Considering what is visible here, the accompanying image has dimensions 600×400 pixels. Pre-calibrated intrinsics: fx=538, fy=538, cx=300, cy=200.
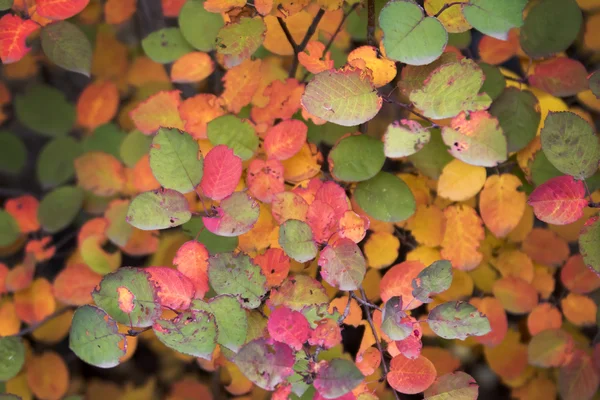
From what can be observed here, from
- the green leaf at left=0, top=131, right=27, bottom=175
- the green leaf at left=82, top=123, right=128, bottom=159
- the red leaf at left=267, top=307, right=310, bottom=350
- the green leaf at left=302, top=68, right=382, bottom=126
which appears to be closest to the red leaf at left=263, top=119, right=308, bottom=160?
the green leaf at left=302, top=68, right=382, bottom=126

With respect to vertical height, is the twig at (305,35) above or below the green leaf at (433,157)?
above

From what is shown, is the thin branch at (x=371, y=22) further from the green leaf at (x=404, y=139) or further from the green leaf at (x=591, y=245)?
the green leaf at (x=591, y=245)

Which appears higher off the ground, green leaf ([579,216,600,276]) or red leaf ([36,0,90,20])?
red leaf ([36,0,90,20])

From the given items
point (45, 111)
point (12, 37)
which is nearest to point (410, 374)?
point (12, 37)

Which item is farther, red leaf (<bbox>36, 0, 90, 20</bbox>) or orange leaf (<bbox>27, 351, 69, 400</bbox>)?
orange leaf (<bbox>27, 351, 69, 400</bbox>)

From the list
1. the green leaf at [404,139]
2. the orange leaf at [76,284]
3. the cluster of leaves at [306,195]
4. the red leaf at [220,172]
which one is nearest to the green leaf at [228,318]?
the cluster of leaves at [306,195]

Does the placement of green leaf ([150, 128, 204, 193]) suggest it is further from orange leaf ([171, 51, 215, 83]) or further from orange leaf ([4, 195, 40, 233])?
orange leaf ([4, 195, 40, 233])
